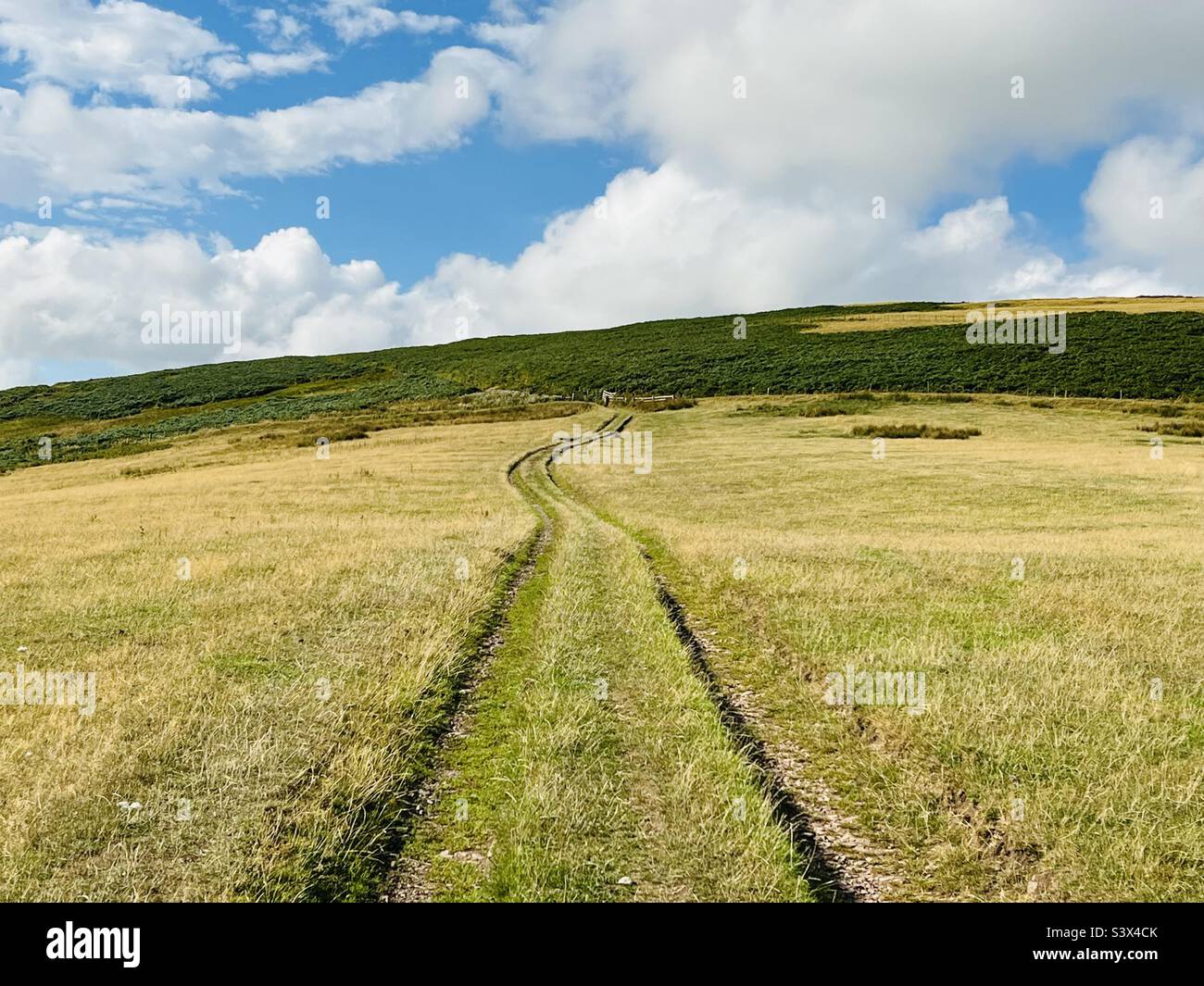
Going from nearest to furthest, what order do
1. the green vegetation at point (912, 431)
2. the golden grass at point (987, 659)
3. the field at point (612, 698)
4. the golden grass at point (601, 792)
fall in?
1. the golden grass at point (601, 792)
2. the field at point (612, 698)
3. the golden grass at point (987, 659)
4. the green vegetation at point (912, 431)

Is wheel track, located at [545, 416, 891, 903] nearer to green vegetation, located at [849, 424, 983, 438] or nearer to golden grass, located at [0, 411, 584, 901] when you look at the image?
golden grass, located at [0, 411, 584, 901]

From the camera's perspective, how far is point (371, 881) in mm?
6242

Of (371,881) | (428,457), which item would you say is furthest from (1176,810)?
(428,457)

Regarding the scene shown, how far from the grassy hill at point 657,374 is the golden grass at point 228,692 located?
63757 mm

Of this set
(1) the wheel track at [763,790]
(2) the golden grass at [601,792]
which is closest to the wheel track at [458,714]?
(1) the wheel track at [763,790]

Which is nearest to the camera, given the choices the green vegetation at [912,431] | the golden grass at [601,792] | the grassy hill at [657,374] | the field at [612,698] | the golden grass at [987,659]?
the golden grass at [601,792]

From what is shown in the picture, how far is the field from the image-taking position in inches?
252

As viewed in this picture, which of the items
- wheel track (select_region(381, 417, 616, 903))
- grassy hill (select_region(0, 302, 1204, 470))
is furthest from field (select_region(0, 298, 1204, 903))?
grassy hill (select_region(0, 302, 1204, 470))

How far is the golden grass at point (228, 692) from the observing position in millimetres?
6406

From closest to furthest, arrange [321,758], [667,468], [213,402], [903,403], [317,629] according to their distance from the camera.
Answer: [321,758] < [317,629] < [667,468] < [903,403] < [213,402]

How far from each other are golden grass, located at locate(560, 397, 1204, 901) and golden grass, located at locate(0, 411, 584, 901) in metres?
4.68

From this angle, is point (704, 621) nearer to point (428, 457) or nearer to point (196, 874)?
point (196, 874)

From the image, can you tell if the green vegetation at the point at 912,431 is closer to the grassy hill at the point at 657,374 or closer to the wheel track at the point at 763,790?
the grassy hill at the point at 657,374
